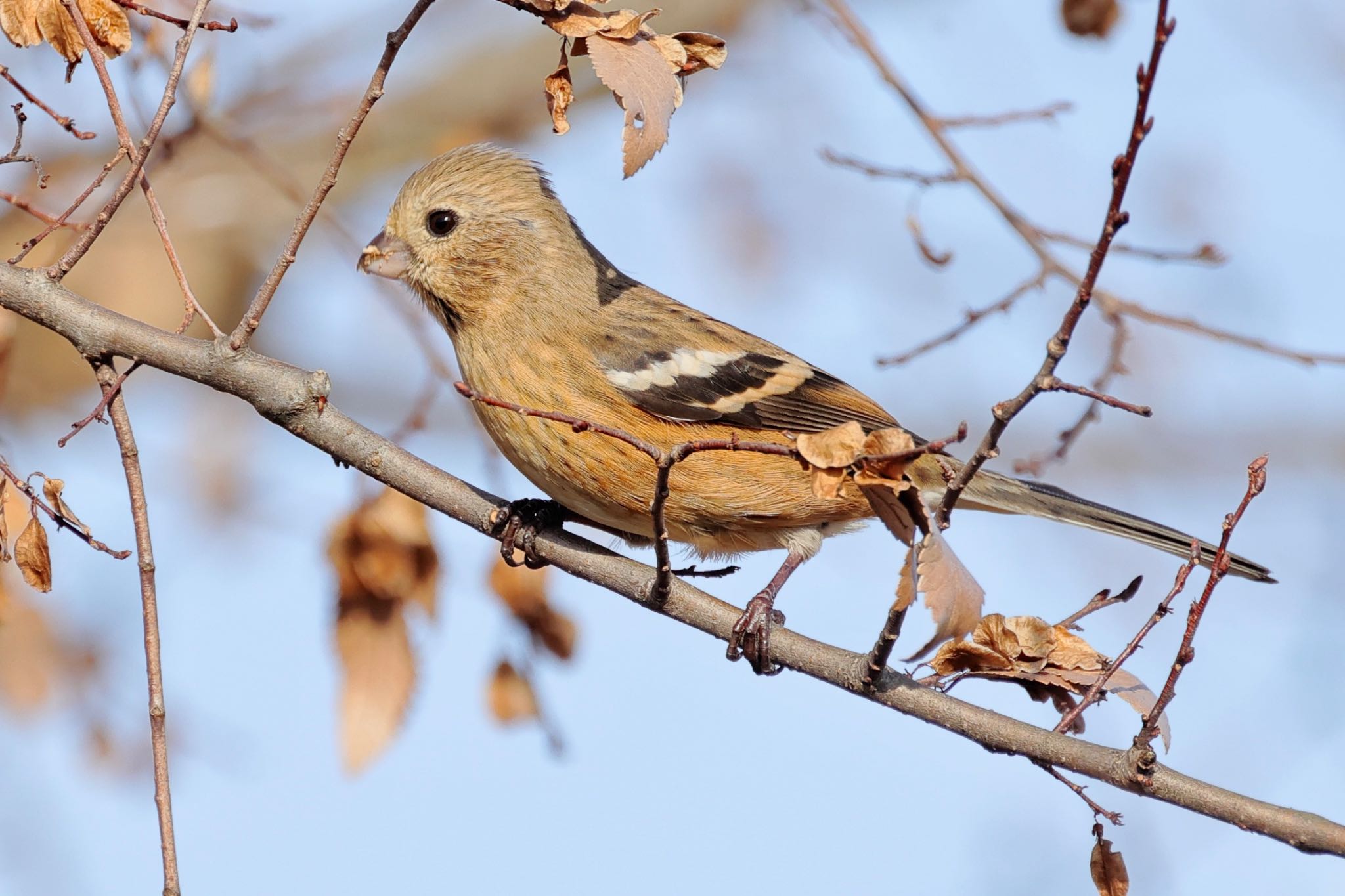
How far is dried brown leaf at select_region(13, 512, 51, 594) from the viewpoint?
3.54 m

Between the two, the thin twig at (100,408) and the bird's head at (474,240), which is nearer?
the thin twig at (100,408)

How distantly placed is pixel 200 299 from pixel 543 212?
147 inches

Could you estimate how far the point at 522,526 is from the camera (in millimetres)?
4680

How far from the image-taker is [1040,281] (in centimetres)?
548

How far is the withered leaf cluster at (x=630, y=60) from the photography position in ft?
10.8

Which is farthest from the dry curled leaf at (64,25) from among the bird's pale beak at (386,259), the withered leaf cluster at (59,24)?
the bird's pale beak at (386,259)

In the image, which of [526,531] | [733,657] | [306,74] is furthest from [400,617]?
[306,74]

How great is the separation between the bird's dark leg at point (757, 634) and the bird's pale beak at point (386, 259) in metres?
2.10

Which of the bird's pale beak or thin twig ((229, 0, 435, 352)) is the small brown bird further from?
thin twig ((229, 0, 435, 352))

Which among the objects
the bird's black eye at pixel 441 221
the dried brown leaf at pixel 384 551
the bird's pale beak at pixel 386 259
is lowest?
the dried brown leaf at pixel 384 551

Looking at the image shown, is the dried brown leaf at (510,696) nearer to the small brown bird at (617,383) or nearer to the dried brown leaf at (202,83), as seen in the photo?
the small brown bird at (617,383)

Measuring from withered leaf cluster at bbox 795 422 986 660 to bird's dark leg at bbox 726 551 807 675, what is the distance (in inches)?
42.7

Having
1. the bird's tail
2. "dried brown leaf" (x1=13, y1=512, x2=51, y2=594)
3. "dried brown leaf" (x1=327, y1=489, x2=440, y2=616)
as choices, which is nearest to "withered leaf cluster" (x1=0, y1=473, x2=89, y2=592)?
"dried brown leaf" (x1=13, y1=512, x2=51, y2=594)

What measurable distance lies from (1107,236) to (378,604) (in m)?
3.01
